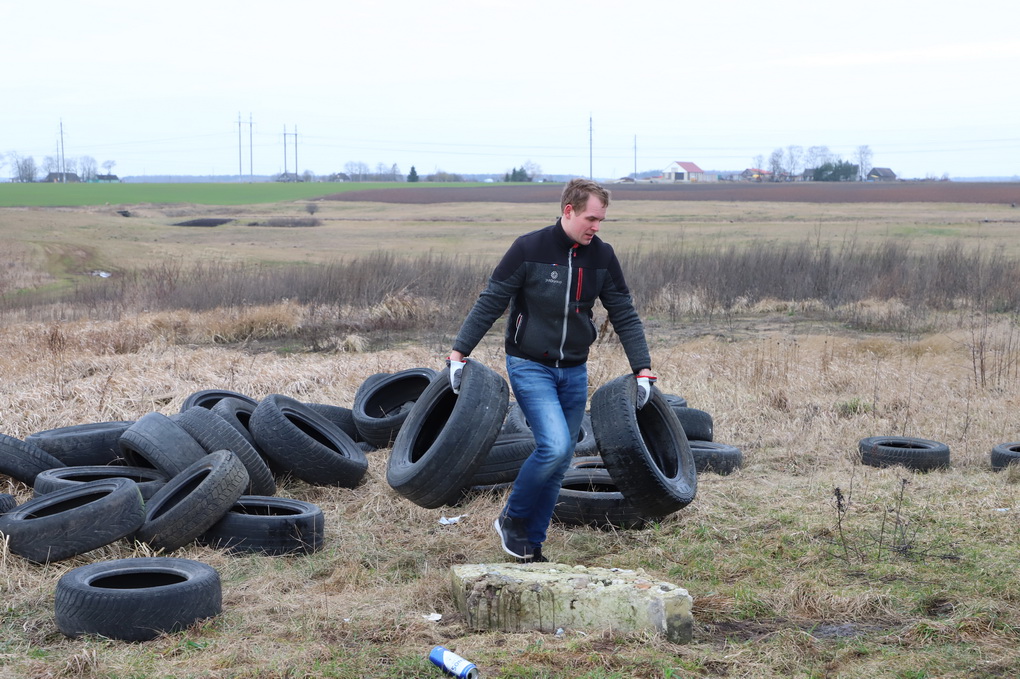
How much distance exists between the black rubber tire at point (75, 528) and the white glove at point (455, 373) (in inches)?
82.2

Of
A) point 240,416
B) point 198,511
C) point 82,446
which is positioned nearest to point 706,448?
point 240,416

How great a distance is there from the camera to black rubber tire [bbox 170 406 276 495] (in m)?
6.79

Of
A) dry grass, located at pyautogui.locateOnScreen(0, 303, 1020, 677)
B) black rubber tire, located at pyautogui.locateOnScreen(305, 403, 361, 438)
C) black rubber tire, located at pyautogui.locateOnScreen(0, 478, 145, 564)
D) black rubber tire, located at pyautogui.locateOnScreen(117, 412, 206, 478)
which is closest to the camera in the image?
dry grass, located at pyautogui.locateOnScreen(0, 303, 1020, 677)

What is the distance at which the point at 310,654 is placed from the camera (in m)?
4.28

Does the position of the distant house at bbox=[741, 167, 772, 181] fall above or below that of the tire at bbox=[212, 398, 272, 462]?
above

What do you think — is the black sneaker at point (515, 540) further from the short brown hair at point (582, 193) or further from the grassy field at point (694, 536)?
the short brown hair at point (582, 193)

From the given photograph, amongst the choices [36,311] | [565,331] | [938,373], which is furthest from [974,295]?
[36,311]

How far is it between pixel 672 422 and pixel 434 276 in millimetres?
13034

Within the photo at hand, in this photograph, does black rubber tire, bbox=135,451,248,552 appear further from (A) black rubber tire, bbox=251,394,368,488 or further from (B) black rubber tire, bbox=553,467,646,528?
(B) black rubber tire, bbox=553,467,646,528

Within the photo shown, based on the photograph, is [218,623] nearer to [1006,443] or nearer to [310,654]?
[310,654]

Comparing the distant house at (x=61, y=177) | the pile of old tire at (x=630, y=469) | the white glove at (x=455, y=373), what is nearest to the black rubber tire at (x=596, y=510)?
the pile of old tire at (x=630, y=469)

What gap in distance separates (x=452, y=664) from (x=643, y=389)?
231cm

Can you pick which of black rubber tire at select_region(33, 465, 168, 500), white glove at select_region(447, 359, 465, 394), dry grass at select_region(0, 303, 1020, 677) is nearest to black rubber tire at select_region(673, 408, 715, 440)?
dry grass at select_region(0, 303, 1020, 677)

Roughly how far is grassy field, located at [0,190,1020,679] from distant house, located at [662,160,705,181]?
11741cm
